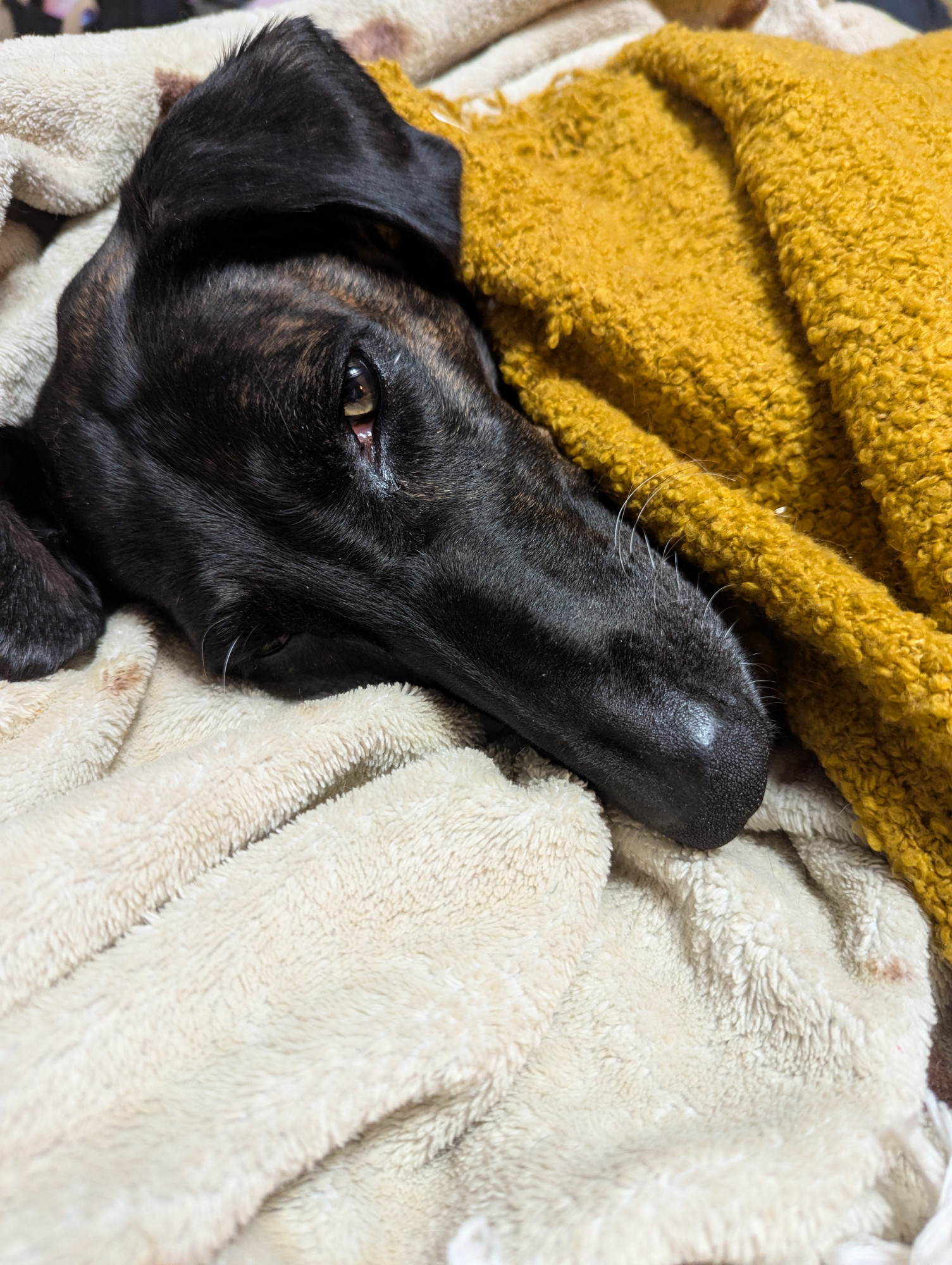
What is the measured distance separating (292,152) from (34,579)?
74cm

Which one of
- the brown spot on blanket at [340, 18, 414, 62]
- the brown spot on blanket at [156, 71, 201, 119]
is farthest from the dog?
the brown spot on blanket at [340, 18, 414, 62]

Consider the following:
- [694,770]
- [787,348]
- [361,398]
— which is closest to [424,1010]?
[694,770]

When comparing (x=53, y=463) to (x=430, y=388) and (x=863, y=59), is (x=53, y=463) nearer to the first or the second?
(x=430, y=388)

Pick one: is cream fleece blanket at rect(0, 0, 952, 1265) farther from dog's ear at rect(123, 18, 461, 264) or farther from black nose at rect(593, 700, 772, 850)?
dog's ear at rect(123, 18, 461, 264)

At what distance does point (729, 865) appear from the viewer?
98cm

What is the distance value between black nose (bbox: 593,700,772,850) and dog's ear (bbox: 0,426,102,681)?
32.8 inches

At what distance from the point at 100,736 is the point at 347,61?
3.63 feet

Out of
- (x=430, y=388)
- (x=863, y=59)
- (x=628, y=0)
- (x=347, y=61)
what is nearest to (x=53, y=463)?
(x=430, y=388)

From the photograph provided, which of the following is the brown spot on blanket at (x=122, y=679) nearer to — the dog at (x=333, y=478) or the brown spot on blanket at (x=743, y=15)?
the dog at (x=333, y=478)

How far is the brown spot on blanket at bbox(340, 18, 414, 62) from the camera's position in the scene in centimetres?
171

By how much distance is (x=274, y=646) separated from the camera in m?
1.27

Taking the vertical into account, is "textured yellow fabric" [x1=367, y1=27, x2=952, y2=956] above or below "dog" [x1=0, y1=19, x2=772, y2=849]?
above

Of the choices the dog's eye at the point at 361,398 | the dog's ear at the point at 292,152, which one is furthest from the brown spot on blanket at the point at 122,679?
the dog's ear at the point at 292,152

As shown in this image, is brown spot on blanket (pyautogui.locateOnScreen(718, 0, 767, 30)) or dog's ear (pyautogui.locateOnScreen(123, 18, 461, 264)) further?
brown spot on blanket (pyautogui.locateOnScreen(718, 0, 767, 30))
